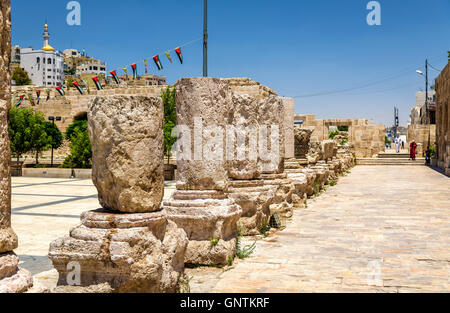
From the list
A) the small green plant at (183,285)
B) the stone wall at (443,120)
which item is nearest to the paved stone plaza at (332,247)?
the small green plant at (183,285)

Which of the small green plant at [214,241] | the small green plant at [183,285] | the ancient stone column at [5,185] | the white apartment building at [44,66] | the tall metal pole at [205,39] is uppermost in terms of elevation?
the white apartment building at [44,66]

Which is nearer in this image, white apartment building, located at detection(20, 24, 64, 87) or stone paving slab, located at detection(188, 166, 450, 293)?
stone paving slab, located at detection(188, 166, 450, 293)

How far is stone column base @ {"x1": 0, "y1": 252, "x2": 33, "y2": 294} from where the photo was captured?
2.15 meters

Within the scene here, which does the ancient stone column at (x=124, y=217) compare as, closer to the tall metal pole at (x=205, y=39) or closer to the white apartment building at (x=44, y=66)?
the tall metal pole at (x=205, y=39)

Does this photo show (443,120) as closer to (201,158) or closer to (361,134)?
(361,134)

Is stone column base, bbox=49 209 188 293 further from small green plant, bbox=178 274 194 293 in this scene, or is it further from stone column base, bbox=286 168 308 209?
stone column base, bbox=286 168 308 209

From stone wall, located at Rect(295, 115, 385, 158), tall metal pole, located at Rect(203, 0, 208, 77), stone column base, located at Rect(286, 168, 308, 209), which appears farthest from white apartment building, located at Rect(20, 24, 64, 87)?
stone column base, located at Rect(286, 168, 308, 209)

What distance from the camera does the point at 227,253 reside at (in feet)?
15.2

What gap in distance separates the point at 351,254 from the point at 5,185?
3.98 m

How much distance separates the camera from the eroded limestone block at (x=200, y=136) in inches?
196

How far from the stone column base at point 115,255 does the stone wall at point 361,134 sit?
26722mm

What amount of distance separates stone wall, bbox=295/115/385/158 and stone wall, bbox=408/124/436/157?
7.50 feet

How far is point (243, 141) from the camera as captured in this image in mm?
6633
